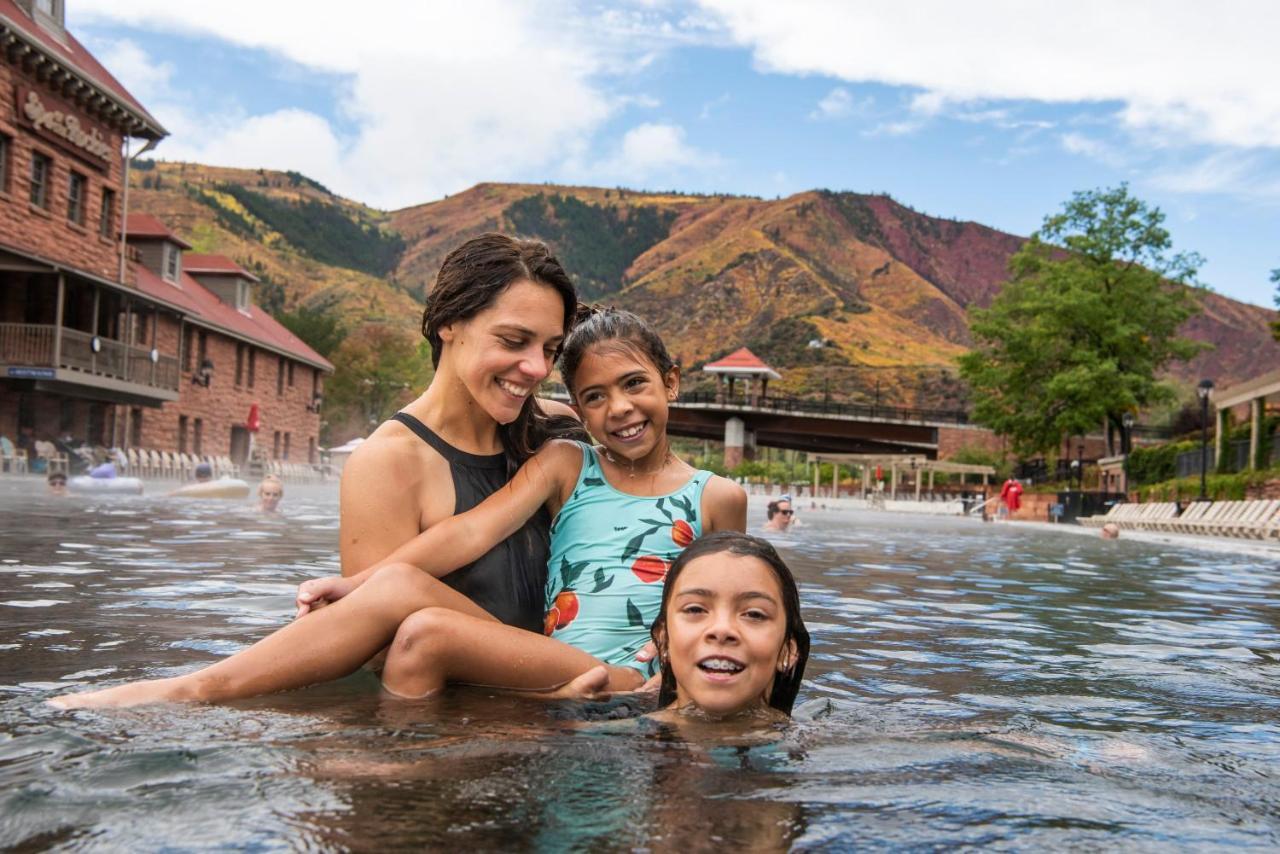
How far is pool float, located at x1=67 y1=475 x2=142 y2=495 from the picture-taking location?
18281mm

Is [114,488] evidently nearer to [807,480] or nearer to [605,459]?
[605,459]

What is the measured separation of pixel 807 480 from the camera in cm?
5925

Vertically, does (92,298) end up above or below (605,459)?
above

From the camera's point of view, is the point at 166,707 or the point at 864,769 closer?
the point at 864,769

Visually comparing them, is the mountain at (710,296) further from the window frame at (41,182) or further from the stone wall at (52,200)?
the window frame at (41,182)

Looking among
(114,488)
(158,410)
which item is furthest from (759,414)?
(114,488)

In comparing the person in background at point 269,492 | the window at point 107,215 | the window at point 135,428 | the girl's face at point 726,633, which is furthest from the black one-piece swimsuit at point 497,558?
the window at point 135,428

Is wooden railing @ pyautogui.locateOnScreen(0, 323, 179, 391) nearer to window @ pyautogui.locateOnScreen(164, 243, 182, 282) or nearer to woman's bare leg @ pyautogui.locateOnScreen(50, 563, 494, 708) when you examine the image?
window @ pyautogui.locateOnScreen(164, 243, 182, 282)

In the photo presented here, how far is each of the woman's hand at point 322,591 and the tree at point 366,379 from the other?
170ft

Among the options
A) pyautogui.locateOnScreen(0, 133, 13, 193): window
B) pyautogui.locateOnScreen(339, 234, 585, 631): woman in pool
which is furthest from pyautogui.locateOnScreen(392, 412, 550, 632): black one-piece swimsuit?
pyautogui.locateOnScreen(0, 133, 13, 193): window

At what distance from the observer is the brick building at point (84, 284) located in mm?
22406

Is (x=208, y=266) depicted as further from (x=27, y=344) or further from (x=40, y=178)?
(x=27, y=344)

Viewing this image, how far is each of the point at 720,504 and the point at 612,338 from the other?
65 cm

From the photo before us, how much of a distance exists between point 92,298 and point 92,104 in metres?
4.39
